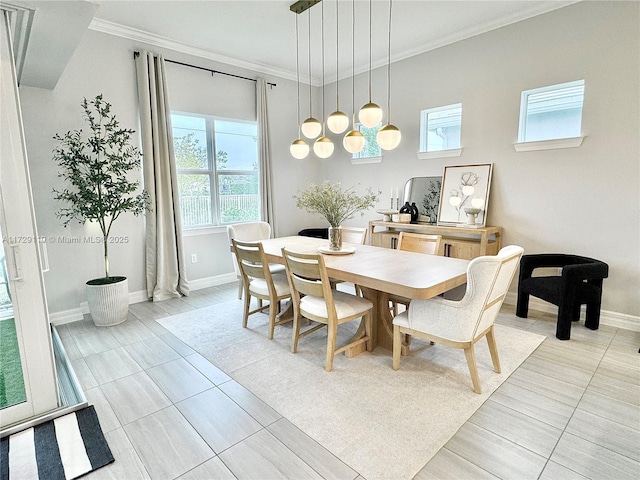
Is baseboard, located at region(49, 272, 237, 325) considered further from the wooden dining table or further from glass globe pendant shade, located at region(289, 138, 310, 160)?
glass globe pendant shade, located at region(289, 138, 310, 160)

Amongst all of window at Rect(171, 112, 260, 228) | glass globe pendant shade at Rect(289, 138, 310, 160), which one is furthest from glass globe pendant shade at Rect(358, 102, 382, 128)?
window at Rect(171, 112, 260, 228)

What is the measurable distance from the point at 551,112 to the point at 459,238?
1589 mm

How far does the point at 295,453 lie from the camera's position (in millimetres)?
1770

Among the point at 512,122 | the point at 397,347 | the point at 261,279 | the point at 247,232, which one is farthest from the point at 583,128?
the point at 247,232

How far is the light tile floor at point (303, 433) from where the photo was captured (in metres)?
1.67

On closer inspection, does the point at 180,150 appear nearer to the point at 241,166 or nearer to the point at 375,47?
the point at 241,166

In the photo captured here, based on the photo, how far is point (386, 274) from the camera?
7.84 ft

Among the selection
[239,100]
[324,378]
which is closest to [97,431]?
[324,378]

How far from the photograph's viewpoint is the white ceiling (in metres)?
3.38

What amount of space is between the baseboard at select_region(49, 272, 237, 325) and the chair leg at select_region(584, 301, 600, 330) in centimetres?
418

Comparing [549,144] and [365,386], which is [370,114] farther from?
[549,144]

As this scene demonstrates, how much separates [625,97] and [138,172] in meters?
4.97

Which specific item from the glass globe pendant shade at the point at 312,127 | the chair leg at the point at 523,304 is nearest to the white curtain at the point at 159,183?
the glass globe pendant shade at the point at 312,127

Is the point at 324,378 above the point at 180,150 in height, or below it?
A: below
